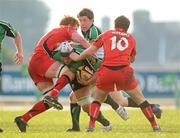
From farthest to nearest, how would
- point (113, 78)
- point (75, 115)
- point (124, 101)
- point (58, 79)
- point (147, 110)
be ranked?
point (124, 101) < point (75, 115) < point (147, 110) < point (58, 79) < point (113, 78)

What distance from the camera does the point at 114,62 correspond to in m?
16.0

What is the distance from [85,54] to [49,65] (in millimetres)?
999

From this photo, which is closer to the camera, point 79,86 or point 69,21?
point 69,21

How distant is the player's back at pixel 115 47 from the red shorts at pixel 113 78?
0.40ft

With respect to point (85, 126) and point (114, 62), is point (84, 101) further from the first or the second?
point (85, 126)

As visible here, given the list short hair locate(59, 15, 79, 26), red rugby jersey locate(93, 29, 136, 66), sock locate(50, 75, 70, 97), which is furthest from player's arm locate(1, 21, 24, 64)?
red rugby jersey locate(93, 29, 136, 66)

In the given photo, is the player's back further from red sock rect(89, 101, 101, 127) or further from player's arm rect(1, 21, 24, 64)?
player's arm rect(1, 21, 24, 64)

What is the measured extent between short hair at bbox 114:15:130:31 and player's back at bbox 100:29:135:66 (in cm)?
12

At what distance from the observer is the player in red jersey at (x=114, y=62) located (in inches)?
Result: 630

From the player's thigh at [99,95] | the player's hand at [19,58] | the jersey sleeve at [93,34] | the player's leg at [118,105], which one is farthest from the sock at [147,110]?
the player's hand at [19,58]

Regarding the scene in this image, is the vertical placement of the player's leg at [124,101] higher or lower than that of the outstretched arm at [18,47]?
lower

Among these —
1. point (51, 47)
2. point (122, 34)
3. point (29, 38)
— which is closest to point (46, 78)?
point (51, 47)

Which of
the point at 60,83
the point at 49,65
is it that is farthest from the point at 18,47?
the point at 60,83

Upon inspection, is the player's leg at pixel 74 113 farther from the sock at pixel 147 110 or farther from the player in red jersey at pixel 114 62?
the sock at pixel 147 110
